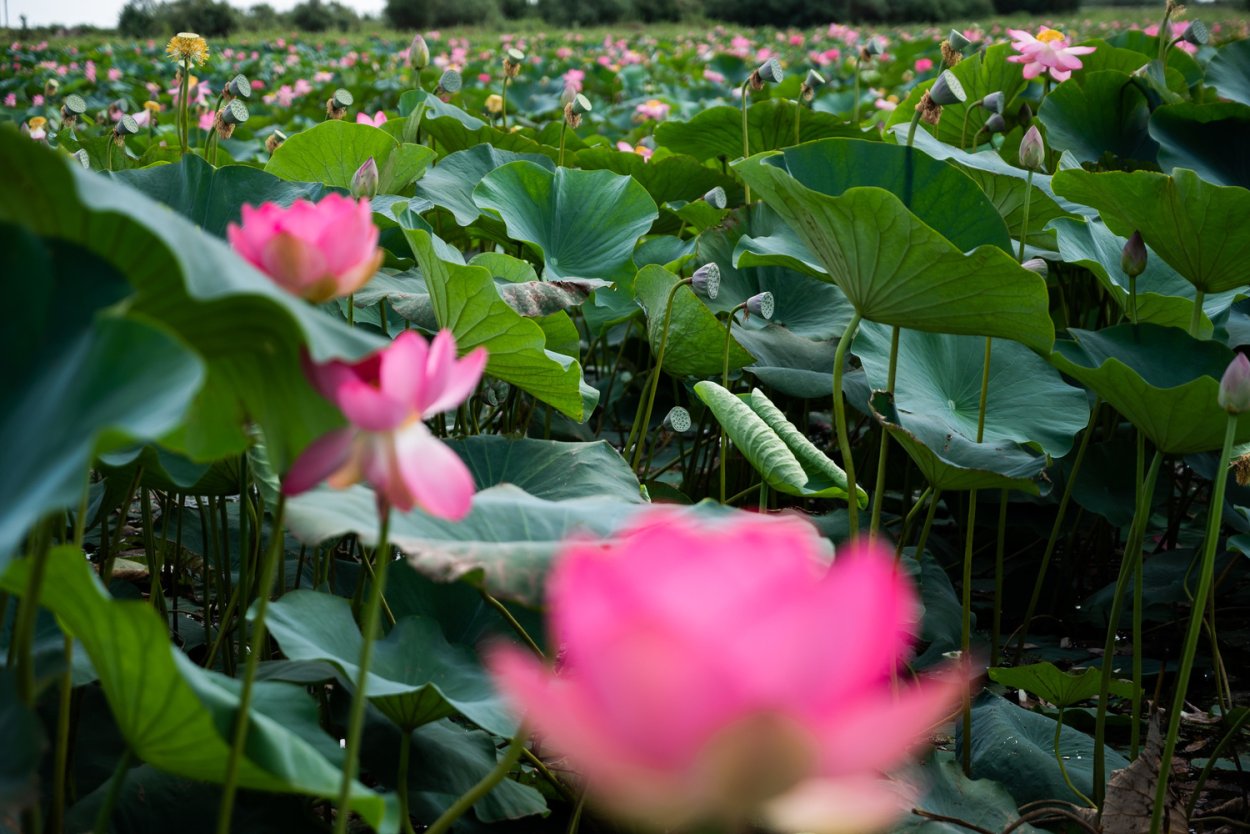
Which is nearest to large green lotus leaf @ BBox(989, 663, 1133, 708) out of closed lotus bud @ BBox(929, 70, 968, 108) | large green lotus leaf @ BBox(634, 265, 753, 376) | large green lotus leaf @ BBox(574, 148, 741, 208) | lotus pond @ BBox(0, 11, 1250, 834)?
lotus pond @ BBox(0, 11, 1250, 834)

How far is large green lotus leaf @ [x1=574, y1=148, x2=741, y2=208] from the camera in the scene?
2.01m

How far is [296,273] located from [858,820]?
14.1 inches

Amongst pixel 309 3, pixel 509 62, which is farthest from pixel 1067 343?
pixel 309 3

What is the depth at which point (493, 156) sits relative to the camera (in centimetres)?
179

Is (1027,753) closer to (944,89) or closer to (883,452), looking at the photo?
(883,452)

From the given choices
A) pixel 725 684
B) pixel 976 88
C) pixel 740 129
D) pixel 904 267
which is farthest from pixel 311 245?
pixel 976 88

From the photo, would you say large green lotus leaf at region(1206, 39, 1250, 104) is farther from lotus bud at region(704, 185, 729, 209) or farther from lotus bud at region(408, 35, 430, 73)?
lotus bud at region(408, 35, 430, 73)

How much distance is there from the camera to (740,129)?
7.70ft

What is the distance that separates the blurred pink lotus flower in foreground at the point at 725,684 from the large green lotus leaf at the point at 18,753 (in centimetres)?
27

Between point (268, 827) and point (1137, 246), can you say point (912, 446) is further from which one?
point (268, 827)

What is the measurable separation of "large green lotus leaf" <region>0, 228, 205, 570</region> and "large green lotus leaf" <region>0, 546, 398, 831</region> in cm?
9

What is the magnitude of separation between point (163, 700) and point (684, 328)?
100 cm

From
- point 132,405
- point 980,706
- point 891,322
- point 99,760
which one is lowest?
point 980,706

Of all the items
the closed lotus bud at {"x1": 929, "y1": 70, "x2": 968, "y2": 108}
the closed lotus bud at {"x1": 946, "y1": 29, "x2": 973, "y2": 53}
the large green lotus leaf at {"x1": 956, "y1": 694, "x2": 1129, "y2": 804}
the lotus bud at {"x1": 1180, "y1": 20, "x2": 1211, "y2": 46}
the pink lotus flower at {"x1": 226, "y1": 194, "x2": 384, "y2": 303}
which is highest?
the lotus bud at {"x1": 1180, "y1": 20, "x2": 1211, "y2": 46}
